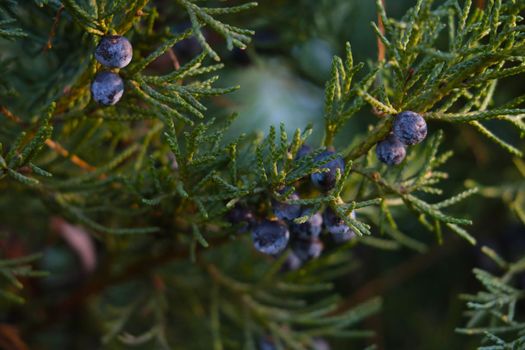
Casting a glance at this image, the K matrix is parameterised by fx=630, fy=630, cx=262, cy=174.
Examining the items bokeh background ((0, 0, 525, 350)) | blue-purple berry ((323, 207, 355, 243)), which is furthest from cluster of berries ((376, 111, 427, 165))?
bokeh background ((0, 0, 525, 350))

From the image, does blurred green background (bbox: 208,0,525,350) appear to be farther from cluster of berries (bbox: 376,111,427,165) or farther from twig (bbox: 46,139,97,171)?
cluster of berries (bbox: 376,111,427,165)

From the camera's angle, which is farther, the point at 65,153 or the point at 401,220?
the point at 401,220

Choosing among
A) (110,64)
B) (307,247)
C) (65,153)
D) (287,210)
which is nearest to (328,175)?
(287,210)

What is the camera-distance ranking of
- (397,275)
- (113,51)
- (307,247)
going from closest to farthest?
1. (113,51)
2. (307,247)
3. (397,275)

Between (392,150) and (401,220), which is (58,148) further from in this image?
(401,220)

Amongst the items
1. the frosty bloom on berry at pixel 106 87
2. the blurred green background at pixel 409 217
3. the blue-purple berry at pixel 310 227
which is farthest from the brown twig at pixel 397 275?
the frosty bloom on berry at pixel 106 87
